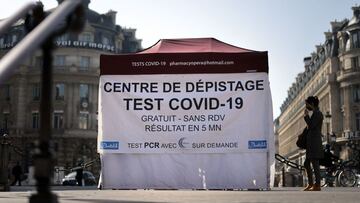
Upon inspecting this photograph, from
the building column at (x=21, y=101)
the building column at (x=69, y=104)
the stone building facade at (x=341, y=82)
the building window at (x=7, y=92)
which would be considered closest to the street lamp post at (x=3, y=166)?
the stone building facade at (x=341, y=82)

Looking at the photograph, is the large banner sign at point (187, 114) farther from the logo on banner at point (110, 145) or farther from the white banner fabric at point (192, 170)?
the white banner fabric at point (192, 170)

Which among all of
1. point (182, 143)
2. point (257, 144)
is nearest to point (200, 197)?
point (182, 143)

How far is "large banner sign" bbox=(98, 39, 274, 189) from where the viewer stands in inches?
402

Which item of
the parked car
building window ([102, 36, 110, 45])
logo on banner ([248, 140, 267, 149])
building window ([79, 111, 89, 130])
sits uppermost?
building window ([102, 36, 110, 45])

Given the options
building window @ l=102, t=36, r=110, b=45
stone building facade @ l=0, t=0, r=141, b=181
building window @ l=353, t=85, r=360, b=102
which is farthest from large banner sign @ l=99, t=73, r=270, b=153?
building window @ l=102, t=36, r=110, b=45

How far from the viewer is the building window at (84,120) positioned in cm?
6625

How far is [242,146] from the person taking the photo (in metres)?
10.2

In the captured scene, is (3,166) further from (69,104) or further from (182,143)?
(69,104)

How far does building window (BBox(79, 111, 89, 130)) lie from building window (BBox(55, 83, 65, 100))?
10.2ft

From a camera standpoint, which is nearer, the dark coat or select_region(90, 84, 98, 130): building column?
the dark coat

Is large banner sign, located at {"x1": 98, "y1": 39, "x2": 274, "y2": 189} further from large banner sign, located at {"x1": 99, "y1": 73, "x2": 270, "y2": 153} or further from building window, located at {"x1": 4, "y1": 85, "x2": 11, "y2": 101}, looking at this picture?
building window, located at {"x1": 4, "y1": 85, "x2": 11, "y2": 101}

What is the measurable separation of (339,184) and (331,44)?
57.2m

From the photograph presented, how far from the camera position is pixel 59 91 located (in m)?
66.1

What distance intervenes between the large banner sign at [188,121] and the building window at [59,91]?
56922 mm
